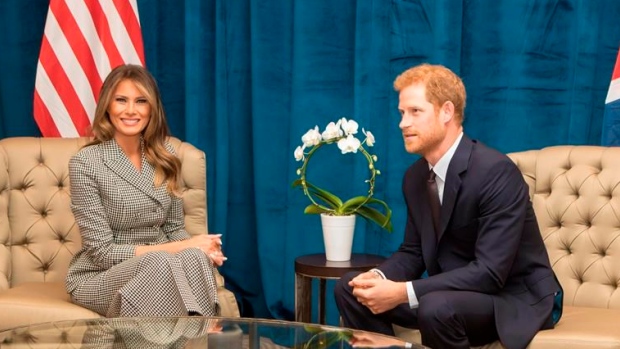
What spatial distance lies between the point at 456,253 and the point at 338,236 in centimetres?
68

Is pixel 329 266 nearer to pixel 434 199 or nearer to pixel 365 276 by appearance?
pixel 365 276

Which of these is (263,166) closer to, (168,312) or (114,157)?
(114,157)

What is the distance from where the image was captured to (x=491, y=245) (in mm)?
3354

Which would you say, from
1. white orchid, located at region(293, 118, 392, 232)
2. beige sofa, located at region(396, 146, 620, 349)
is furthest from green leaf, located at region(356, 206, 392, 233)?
beige sofa, located at region(396, 146, 620, 349)

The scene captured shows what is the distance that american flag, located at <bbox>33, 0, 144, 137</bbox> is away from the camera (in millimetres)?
4668

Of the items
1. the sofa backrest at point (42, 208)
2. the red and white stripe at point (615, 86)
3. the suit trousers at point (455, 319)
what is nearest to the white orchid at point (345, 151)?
the sofa backrest at point (42, 208)

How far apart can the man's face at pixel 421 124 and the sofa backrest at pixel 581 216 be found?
0.65 m

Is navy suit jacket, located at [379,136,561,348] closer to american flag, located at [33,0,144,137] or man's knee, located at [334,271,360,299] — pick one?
man's knee, located at [334,271,360,299]

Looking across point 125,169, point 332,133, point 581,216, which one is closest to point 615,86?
point 581,216

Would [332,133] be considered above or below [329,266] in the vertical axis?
above

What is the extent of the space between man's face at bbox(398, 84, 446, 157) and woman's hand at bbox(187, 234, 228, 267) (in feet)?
2.69

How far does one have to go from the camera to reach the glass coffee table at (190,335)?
274 centimetres

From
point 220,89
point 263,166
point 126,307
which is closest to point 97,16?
point 220,89

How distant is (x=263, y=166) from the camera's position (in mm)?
4867
